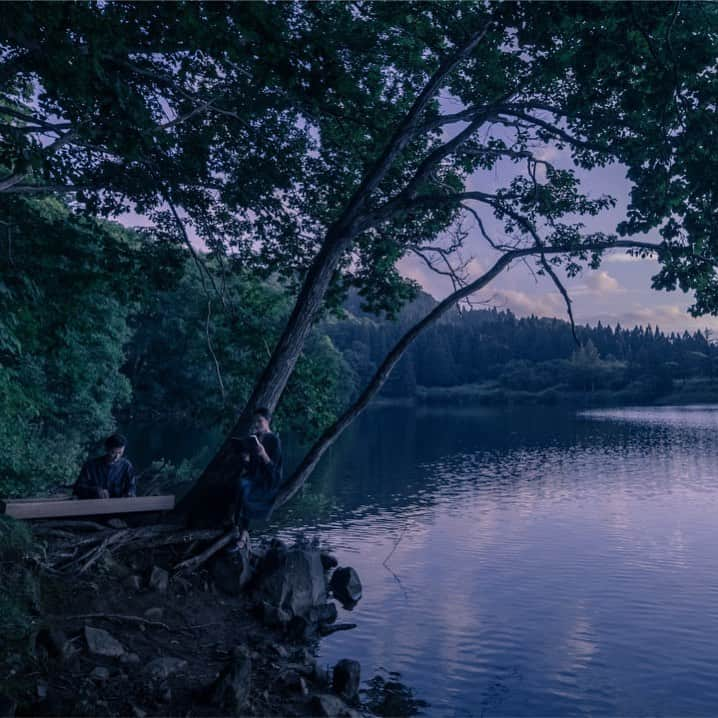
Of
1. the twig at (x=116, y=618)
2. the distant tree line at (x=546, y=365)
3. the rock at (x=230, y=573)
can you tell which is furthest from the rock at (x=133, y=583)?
the distant tree line at (x=546, y=365)

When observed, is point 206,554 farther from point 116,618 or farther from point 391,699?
point 391,699

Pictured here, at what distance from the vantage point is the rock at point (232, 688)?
7.73m

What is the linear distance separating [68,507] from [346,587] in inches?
298

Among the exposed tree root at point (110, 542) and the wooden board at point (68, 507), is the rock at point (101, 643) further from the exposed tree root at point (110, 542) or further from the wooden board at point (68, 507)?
the wooden board at point (68, 507)

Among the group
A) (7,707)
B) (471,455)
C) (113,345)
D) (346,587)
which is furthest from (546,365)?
(7,707)

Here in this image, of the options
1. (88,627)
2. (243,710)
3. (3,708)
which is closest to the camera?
(3,708)

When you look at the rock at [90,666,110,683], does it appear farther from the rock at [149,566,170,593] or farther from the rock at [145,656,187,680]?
the rock at [149,566,170,593]

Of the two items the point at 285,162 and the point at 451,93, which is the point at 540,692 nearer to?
the point at 285,162

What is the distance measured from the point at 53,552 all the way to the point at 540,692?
29.0 feet

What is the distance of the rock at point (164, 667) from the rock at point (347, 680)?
2.70m

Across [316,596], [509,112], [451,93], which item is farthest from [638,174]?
[316,596]

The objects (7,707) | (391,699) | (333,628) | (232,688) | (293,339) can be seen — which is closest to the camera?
(7,707)

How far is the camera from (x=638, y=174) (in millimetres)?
12039

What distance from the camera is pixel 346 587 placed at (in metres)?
16.3
